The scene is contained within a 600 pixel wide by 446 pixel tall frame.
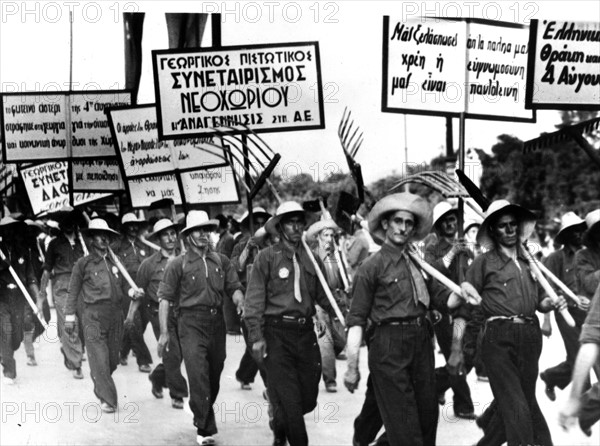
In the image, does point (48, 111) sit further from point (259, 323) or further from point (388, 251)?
point (388, 251)

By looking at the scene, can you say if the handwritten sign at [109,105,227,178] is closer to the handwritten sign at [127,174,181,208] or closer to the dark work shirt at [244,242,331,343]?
the handwritten sign at [127,174,181,208]


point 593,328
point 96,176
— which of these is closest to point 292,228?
point 593,328

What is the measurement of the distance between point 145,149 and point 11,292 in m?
2.56

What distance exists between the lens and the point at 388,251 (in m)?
7.49

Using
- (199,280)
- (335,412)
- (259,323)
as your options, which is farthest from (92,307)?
(259,323)

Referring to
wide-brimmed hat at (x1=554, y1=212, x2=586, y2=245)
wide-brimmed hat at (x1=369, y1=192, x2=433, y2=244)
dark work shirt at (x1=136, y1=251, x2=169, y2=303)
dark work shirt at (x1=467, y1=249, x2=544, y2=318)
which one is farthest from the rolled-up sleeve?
dark work shirt at (x1=136, y1=251, x2=169, y2=303)

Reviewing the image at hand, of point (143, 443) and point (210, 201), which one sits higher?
point (210, 201)

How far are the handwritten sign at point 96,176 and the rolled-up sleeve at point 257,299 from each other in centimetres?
665

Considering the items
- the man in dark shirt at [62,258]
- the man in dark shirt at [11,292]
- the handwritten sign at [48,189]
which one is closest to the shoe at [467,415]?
the man in dark shirt at [11,292]

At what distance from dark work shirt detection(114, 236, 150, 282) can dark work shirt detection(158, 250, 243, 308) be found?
512 centimetres

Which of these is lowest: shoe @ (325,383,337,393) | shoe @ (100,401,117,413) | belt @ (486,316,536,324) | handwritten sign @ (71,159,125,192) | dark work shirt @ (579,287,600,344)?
shoe @ (325,383,337,393)

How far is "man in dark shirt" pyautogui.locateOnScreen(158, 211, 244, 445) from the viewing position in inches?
387

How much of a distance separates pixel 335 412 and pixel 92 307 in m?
2.93

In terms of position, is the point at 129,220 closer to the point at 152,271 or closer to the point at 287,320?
the point at 152,271
